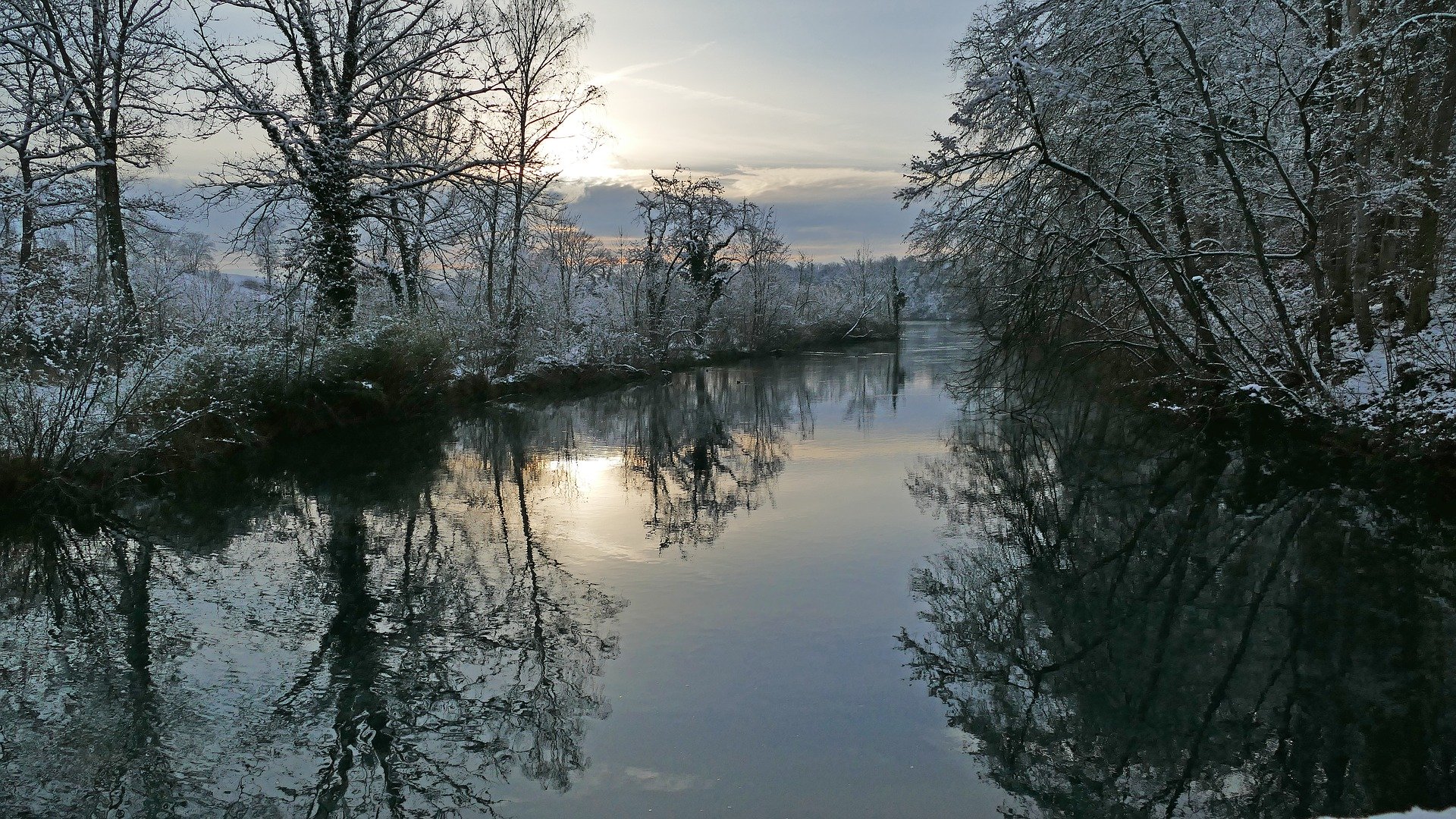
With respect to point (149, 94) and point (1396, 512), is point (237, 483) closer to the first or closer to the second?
point (149, 94)

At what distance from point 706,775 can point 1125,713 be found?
88.0 inches

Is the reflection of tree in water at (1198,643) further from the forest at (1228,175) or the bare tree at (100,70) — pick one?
the bare tree at (100,70)

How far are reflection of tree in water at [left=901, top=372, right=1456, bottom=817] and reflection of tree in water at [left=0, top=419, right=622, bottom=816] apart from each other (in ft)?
7.51

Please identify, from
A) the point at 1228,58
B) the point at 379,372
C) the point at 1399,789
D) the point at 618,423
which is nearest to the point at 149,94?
the point at 379,372

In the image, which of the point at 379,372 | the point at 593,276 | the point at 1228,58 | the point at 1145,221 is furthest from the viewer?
the point at 593,276

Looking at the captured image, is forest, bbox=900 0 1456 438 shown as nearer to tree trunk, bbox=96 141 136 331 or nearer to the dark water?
the dark water

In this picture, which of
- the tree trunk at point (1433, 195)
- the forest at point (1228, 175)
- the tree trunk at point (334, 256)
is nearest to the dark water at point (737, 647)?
the forest at point (1228, 175)

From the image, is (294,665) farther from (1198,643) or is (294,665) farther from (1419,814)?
(1419,814)

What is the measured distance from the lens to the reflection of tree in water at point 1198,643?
3.81 m

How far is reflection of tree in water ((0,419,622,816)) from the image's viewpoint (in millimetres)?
3773

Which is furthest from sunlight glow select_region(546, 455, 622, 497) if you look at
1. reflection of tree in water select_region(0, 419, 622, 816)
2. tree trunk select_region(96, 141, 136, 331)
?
tree trunk select_region(96, 141, 136, 331)

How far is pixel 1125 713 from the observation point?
14.4ft

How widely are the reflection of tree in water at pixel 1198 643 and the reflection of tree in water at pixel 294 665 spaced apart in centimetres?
229

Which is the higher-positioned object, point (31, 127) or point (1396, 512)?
point (31, 127)
